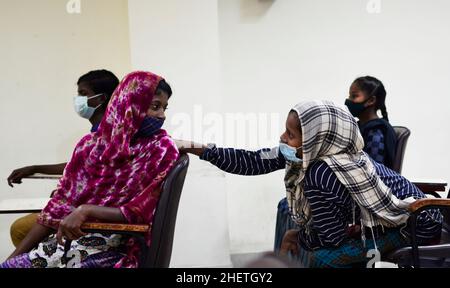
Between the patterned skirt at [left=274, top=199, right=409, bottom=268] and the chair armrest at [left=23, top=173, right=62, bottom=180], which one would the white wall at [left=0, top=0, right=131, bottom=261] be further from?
the patterned skirt at [left=274, top=199, right=409, bottom=268]

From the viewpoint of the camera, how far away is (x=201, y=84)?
259 cm

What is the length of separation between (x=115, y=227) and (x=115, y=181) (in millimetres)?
193

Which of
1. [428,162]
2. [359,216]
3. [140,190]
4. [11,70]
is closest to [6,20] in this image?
[11,70]

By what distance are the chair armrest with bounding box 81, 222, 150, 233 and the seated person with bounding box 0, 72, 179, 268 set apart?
49 millimetres

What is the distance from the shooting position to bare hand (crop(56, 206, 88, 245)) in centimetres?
135

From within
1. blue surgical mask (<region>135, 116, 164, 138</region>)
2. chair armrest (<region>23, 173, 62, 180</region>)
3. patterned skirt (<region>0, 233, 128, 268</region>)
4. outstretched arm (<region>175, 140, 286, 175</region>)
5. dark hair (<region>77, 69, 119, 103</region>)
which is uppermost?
dark hair (<region>77, 69, 119, 103</region>)

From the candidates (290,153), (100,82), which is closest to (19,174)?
(100,82)

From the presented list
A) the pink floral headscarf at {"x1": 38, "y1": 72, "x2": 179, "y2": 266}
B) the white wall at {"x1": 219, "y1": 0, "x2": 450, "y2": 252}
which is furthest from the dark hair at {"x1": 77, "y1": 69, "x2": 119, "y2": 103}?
the white wall at {"x1": 219, "y1": 0, "x2": 450, "y2": 252}

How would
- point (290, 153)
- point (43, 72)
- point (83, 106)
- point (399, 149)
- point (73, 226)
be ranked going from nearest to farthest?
point (73, 226), point (290, 153), point (83, 106), point (399, 149), point (43, 72)

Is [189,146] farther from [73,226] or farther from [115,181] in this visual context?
[73,226]

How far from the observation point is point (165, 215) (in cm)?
141

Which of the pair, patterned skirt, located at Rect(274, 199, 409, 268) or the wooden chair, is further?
patterned skirt, located at Rect(274, 199, 409, 268)
